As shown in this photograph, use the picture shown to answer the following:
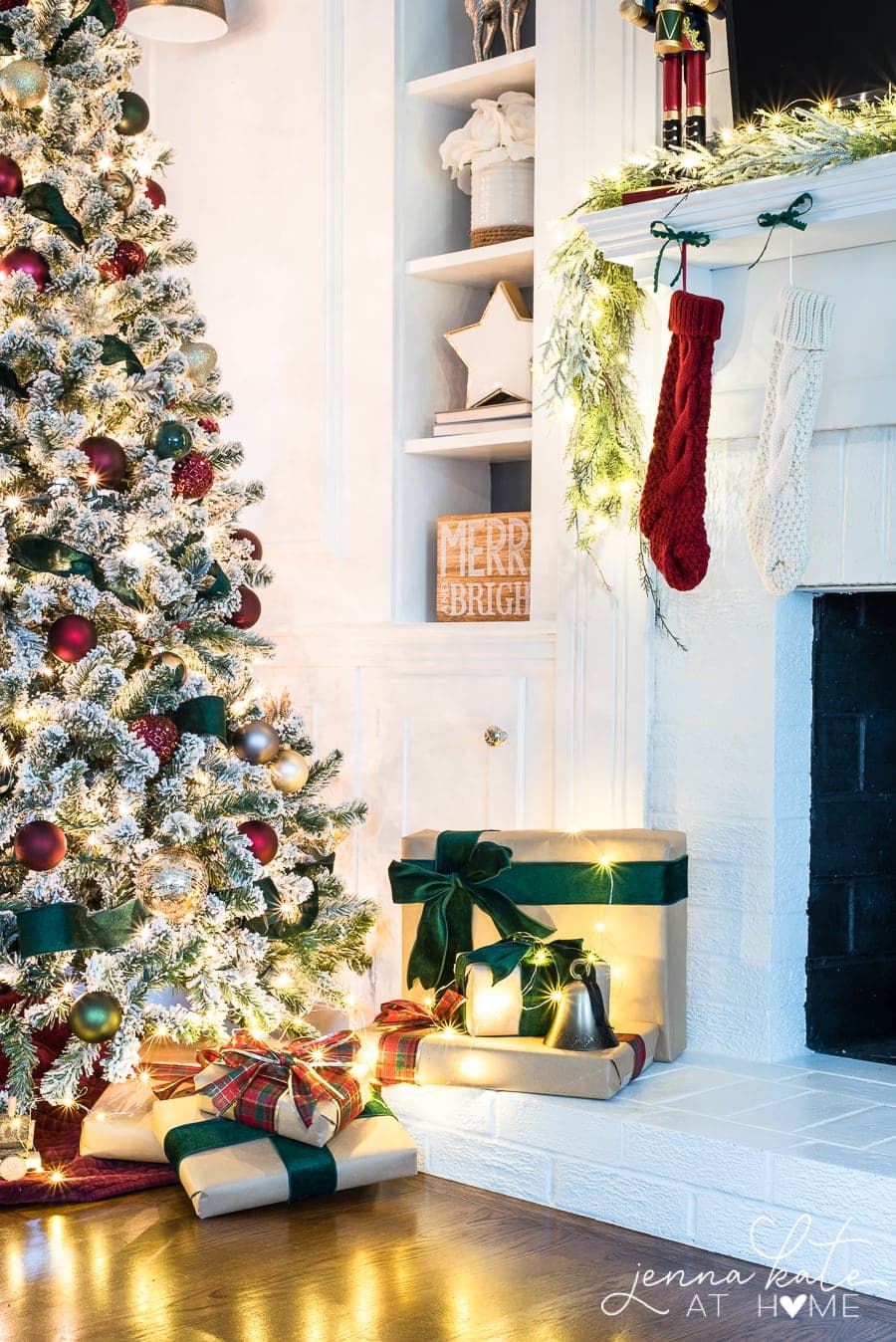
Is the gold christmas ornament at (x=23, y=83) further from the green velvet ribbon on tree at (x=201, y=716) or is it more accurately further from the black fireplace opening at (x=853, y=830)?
the black fireplace opening at (x=853, y=830)

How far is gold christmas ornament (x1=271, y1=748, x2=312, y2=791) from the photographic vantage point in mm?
2488

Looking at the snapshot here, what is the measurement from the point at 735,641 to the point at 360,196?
4.03 ft

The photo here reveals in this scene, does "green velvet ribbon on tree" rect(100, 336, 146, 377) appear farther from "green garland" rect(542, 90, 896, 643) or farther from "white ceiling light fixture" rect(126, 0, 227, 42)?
"white ceiling light fixture" rect(126, 0, 227, 42)

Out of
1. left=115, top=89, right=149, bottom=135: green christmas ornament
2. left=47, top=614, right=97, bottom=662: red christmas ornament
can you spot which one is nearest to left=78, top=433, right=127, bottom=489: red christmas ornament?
left=47, top=614, right=97, bottom=662: red christmas ornament

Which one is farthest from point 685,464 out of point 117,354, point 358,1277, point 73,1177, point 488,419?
point 73,1177

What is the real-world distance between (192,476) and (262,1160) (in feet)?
3.46

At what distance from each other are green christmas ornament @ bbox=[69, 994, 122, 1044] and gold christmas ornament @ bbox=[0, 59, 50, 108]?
135cm

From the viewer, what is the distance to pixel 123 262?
8.13ft

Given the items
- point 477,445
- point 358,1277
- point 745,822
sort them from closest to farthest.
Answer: point 358,1277 → point 745,822 → point 477,445

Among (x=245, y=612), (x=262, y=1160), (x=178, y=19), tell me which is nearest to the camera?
(x=262, y=1160)

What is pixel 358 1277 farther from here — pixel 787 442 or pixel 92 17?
pixel 92 17

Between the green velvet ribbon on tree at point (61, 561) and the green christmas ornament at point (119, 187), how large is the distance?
599mm

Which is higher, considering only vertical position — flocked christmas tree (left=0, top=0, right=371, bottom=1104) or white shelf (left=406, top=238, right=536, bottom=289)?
white shelf (left=406, top=238, right=536, bottom=289)

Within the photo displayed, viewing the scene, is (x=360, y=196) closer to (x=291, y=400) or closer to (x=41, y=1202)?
(x=291, y=400)
